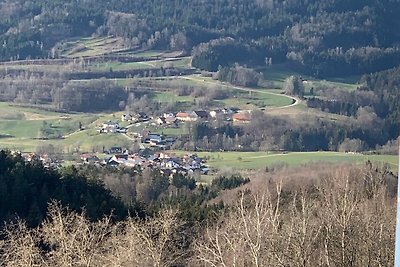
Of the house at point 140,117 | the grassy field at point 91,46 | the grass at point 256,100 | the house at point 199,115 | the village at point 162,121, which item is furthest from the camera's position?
the grassy field at point 91,46

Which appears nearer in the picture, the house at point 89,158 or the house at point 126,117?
the house at point 89,158

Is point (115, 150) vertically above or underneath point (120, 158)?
underneath

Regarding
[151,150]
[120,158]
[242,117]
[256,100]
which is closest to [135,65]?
[256,100]

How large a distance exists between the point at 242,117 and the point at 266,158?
687 cm

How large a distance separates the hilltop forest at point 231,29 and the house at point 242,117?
1258 cm

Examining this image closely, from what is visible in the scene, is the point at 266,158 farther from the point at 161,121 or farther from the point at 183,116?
the point at 183,116

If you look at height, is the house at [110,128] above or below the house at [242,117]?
below

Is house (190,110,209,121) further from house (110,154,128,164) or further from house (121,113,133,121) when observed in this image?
house (110,154,128,164)

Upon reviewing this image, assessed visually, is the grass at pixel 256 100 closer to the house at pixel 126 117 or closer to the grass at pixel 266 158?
the house at pixel 126 117

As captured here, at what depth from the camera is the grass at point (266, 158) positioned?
29.5 metres

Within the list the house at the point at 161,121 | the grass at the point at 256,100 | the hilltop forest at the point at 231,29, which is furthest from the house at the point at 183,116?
the hilltop forest at the point at 231,29

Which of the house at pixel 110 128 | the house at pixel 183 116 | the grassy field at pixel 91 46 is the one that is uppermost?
the grassy field at pixel 91 46

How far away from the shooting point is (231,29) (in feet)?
208

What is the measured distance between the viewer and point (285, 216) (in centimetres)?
1294
